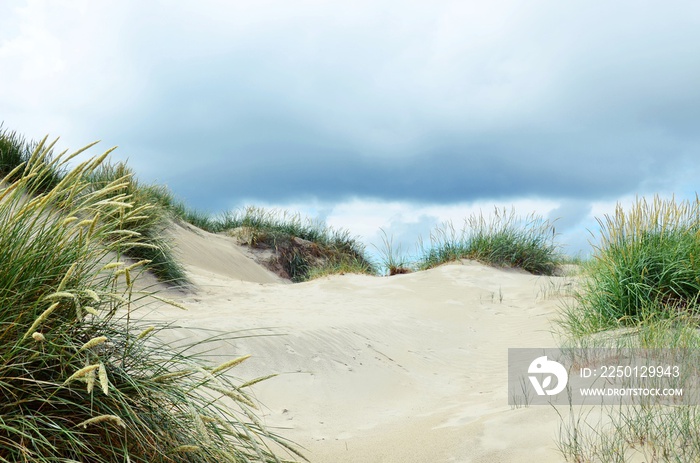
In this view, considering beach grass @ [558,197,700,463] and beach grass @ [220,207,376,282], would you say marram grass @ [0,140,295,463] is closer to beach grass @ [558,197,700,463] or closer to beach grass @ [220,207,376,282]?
beach grass @ [558,197,700,463]

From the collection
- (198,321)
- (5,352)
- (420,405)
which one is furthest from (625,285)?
(5,352)

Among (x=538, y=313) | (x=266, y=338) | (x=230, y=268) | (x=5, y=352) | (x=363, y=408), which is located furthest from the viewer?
Result: (x=230, y=268)

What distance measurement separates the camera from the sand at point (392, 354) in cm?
386

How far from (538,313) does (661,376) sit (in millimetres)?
5107

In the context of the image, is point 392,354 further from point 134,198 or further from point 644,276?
point 134,198

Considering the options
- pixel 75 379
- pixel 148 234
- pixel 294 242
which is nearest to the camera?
pixel 75 379

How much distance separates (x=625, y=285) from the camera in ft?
21.2

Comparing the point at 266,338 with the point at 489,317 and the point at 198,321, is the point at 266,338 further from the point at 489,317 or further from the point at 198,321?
Answer: the point at 489,317

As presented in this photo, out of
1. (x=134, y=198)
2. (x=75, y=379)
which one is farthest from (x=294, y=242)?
(x=75, y=379)

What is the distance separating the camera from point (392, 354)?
6973mm

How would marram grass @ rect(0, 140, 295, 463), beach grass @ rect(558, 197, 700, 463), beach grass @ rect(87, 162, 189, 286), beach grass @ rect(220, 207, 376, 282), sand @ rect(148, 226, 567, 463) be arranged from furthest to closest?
beach grass @ rect(220, 207, 376, 282), beach grass @ rect(87, 162, 189, 286), beach grass @ rect(558, 197, 700, 463), sand @ rect(148, 226, 567, 463), marram grass @ rect(0, 140, 295, 463)

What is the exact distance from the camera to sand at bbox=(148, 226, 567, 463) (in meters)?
3.86

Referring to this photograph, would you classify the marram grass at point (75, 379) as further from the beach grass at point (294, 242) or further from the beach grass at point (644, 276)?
the beach grass at point (294, 242)

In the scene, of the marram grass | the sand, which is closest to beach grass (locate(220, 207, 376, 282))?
the sand
